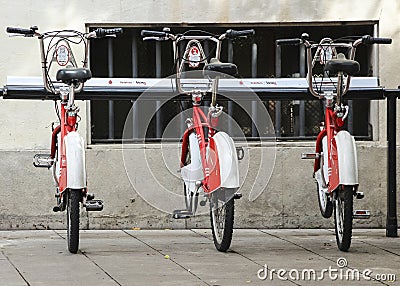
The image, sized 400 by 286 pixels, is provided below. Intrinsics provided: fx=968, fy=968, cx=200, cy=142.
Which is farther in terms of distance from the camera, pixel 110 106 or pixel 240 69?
pixel 240 69

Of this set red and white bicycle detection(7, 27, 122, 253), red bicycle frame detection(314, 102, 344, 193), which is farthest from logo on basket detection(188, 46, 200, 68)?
red bicycle frame detection(314, 102, 344, 193)

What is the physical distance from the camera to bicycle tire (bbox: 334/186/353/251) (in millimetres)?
7414

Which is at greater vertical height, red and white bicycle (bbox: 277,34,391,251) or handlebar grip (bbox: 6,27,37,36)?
handlebar grip (bbox: 6,27,37,36)

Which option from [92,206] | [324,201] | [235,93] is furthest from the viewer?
[235,93]

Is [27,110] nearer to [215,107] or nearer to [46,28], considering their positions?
[46,28]

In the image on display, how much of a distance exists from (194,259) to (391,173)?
2384 millimetres

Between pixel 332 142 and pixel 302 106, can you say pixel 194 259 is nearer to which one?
pixel 332 142

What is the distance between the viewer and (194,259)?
7.38 m

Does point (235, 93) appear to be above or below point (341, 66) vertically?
below

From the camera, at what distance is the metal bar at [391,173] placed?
880cm

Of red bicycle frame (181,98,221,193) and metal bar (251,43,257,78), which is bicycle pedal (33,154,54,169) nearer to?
red bicycle frame (181,98,221,193)

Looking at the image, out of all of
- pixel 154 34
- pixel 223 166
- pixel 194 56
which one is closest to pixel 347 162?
pixel 223 166
